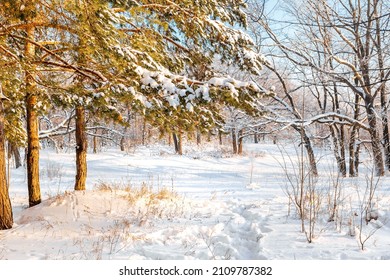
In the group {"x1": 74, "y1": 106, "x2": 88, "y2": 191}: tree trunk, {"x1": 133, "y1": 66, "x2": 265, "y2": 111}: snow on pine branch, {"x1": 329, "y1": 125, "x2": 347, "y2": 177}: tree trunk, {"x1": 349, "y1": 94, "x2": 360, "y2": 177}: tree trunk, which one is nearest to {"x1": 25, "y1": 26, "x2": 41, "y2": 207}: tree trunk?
{"x1": 74, "y1": 106, "x2": 88, "y2": 191}: tree trunk

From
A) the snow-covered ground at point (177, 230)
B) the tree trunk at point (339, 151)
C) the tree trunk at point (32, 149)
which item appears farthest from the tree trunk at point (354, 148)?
the tree trunk at point (32, 149)

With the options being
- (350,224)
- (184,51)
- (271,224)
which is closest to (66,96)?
(184,51)

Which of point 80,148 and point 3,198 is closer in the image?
point 3,198

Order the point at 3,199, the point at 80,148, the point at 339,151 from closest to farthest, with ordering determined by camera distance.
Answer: the point at 3,199
the point at 80,148
the point at 339,151

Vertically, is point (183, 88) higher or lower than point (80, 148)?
higher

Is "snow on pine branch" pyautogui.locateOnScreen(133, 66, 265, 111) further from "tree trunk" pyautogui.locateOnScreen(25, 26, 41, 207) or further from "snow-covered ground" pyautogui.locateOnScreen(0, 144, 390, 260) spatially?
"tree trunk" pyautogui.locateOnScreen(25, 26, 41, 207)

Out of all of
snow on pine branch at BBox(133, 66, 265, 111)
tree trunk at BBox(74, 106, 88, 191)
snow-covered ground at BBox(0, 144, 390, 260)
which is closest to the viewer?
snow-covered ground at BBox(0, 144, 390, 260)

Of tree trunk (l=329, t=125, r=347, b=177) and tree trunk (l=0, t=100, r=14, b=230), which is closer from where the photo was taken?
tree trunk (l=0, t=100, r=14, b=230)

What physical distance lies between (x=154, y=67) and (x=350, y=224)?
3390 millimetres

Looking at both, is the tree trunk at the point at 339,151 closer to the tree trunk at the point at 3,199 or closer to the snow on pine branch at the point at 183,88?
the snow on pine branch at the point at 183,88

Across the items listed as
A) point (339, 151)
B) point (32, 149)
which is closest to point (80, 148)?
point (32, 149)

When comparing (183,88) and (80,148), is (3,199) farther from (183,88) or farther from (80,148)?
(183,88)

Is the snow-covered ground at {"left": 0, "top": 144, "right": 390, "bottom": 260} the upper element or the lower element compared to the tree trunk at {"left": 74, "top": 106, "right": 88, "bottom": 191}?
lower
